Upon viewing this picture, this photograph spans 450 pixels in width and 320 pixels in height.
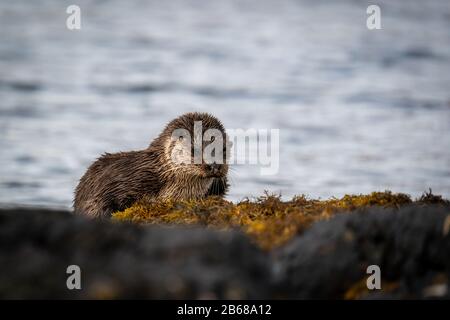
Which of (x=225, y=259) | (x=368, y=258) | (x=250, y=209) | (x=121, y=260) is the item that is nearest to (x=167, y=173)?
(x=250, y=209)

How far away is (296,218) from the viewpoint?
265 inches

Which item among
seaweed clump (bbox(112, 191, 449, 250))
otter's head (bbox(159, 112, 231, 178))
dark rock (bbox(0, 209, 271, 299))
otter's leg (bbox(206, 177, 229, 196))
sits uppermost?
otter's head (bbox(159, 112, 231, 178))

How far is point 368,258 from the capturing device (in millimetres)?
5699

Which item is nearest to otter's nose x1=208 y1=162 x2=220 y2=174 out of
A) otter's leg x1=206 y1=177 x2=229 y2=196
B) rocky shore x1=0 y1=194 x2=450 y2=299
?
otter's leg x1=206 y1=177 x2=229 y2=196

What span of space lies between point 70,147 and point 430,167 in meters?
8.92

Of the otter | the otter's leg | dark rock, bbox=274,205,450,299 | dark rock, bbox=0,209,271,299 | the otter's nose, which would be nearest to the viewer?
dark rock, bbox=0,209,271,299

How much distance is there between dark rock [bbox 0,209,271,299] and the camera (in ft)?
16.1

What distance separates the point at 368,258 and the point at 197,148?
565cm

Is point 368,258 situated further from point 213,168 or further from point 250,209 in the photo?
point 213,168

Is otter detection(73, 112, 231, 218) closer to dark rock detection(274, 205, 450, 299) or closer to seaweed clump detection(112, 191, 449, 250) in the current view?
seaweed clump detection(112, 191, 449, 250)

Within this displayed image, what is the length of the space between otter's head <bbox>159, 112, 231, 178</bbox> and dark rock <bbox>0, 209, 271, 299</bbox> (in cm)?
529

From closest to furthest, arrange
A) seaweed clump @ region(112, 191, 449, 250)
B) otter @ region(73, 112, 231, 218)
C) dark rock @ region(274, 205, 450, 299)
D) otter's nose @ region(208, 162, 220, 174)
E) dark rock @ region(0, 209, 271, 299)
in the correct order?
dark rock @ region(0, 209, 271, 299) < dark rock @ region(274, 205, 450, 299) < seaweed clump @ region(112, 191, 449, 250) < otter's nose @ region(208, 162, 220, 174) < otter @ region(73, 112, 231, 218)

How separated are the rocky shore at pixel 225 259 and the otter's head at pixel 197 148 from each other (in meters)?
4.95
